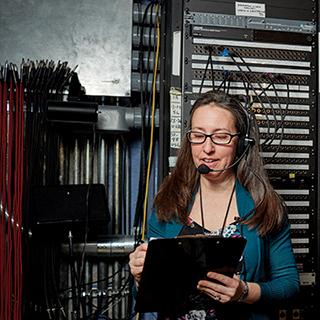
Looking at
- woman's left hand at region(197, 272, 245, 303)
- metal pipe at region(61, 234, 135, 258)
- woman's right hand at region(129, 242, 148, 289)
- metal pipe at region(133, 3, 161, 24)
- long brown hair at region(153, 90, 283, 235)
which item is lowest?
metal pipe at region(61, 234, 135, 258)

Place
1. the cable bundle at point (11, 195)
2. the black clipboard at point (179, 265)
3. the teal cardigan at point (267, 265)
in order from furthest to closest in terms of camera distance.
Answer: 1. the cable bundle at point (11, 195)
2. the teal cardigan at point (267, 265)
3. the black clipboard at point (179, 265)

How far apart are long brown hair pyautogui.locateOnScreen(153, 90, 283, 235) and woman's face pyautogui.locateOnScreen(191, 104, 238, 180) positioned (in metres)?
0.03

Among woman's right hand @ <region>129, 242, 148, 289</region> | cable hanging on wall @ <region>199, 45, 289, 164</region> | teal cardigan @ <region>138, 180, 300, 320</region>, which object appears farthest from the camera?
cable hanging on wall @ <region>199, 45, 289, 164</region>

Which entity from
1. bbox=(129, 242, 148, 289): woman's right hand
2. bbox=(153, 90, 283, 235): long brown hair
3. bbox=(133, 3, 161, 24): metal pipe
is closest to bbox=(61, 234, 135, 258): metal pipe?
bbox=(153, 90, 283, 235): long brown hair

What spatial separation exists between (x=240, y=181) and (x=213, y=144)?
23 cm

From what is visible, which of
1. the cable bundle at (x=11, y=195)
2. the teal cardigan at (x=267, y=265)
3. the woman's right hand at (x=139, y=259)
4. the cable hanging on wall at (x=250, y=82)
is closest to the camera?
the woman's right hand at (x=139, y=259)

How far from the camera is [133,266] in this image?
3.46 ft

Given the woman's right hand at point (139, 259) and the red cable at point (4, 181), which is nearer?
the woman's right hand at point (139, 259)

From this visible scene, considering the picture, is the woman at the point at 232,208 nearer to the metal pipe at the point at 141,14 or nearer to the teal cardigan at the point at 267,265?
the teal cardigan at the point at 267,265

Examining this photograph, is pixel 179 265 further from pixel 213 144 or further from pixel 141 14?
pixel 141 14

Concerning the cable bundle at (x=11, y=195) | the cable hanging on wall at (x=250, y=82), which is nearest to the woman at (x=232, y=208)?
the cable hanging on wall at (x=250, y=82)

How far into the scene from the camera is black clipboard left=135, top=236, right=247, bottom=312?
0.91 meters

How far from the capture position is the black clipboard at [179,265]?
0.91 m

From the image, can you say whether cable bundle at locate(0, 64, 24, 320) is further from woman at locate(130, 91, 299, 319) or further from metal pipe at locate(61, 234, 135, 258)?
woman at locate(130, 91, 299, 319)
